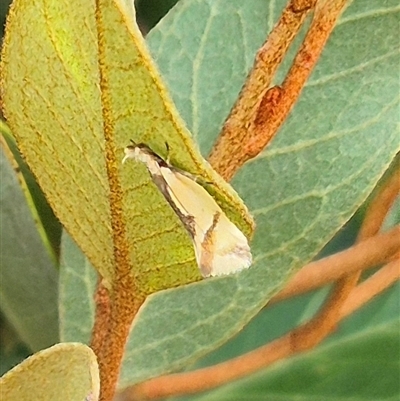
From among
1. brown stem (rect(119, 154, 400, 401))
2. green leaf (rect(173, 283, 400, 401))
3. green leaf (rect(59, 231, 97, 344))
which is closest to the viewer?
green leaf (rect(173, 283, 400, 401))

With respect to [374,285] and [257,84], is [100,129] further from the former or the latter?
[374,285]

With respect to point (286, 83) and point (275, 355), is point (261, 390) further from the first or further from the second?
point (275, 355)

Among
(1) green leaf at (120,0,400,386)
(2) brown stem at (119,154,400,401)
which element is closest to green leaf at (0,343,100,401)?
(1) green leaf at (120,0,400,386)

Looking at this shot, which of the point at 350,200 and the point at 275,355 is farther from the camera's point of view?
the point at 275,355

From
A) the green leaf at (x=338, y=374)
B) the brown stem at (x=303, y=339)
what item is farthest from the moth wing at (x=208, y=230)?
the brown stem at (x=303, y=339)

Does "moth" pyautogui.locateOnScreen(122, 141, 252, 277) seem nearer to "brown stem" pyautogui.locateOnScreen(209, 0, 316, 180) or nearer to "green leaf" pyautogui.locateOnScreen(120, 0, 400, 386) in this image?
"brown stem" pyautogui.locateOnScreen(209, 0, 316, 180)

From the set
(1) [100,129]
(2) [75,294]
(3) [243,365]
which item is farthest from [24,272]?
(1) [100,129]

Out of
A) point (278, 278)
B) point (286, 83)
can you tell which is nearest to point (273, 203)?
point (278, 278)
